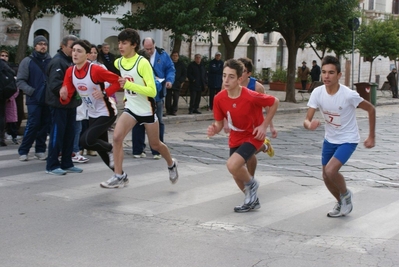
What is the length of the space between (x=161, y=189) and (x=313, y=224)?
2.21 m

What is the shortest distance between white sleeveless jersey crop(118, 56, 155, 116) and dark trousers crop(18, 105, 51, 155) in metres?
2.49

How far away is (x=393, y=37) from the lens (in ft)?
119

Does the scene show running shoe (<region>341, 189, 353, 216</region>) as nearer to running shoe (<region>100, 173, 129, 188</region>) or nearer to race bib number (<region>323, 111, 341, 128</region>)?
race bib number (<region>323, 111, 341, 128</region>)

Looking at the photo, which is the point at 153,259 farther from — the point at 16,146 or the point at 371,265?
the point at 16,146

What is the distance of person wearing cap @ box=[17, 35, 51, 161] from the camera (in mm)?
10367

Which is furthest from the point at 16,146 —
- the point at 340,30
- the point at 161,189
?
the point at 340,30

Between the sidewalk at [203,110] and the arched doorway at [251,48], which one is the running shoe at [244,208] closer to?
the sidewalk at [203,110]

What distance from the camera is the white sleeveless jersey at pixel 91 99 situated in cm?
856

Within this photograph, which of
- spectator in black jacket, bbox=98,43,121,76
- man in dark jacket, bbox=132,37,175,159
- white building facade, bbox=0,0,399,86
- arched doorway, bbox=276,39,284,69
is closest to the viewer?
man in dark jacket, bbox=132,37,175,159

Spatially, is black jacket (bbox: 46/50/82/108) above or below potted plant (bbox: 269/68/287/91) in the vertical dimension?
above

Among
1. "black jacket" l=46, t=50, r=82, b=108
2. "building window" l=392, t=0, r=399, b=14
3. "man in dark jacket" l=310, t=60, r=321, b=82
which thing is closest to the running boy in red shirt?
"black jacket" l=46, t=50, r=82, b=108

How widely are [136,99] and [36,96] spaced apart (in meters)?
2.62

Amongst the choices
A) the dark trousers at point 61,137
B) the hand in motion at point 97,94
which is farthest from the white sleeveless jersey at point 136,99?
the dark trousers at point 61,137

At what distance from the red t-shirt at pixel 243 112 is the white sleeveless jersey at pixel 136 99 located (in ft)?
4.36
